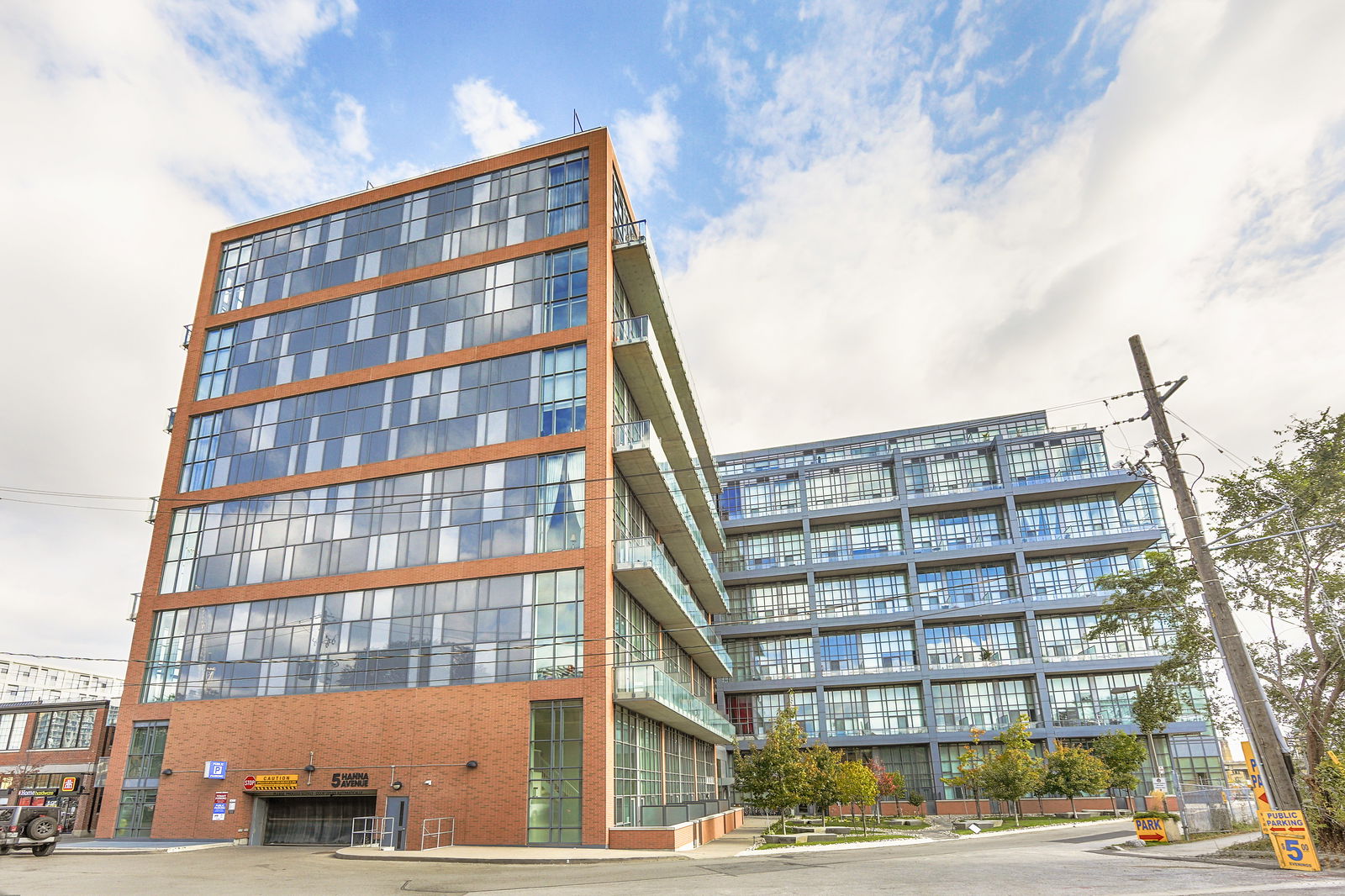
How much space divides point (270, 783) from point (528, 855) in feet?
46.2

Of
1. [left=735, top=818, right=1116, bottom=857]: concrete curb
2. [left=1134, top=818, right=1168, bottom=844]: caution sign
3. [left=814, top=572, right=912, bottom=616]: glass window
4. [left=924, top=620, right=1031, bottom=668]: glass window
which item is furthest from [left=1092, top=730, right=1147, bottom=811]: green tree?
[left=1134, top=818, right=1168, bottom=844]: caution sign

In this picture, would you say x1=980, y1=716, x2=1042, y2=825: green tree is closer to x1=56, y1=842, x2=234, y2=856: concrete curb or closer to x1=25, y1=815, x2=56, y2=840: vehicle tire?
x1=56, y1=842, x2=234, y2=856: concrete curb

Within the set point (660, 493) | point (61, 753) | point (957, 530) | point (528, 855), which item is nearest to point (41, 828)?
point (528, 855)

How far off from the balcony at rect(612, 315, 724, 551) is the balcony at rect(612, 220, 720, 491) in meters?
0.85

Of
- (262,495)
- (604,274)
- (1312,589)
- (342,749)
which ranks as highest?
(604,274)

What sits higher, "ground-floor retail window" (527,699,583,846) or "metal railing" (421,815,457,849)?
"ground-floor retail window" (527,699,583,846)

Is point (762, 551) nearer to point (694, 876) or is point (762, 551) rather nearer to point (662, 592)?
point (662, 592)

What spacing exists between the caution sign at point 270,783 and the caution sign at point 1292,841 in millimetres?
33068

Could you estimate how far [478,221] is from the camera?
39688mm

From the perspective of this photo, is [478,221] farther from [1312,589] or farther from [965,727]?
[965,727]

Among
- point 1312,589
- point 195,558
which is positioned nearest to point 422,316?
point 195,558

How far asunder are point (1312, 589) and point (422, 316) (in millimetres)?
37142

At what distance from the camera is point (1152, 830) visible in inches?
1056

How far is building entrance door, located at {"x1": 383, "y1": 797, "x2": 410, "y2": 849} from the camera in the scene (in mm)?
30469
